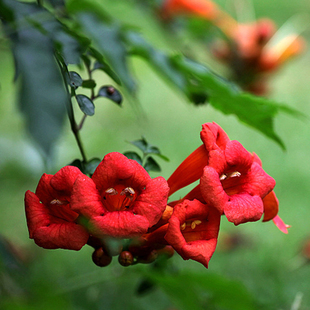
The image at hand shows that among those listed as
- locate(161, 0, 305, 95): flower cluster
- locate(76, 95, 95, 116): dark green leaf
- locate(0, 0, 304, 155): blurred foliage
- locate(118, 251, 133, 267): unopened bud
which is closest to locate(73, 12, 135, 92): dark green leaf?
locate(0, 0, 304, 155): blurred foliage

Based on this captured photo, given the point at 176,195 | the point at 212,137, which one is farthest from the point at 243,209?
the point at 176,195

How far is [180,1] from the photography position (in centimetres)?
262

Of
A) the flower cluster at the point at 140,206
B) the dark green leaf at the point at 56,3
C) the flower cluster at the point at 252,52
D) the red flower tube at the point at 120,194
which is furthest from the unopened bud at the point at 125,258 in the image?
the flower cluster at the point at 252,52

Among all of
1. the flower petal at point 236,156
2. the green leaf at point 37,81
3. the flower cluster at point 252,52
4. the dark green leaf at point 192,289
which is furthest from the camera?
the flower cluster at point 252,52

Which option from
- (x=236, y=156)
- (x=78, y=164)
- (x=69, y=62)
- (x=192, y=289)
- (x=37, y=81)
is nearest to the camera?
(x=37, y=81)

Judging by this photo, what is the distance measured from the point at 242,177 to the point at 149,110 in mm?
3981

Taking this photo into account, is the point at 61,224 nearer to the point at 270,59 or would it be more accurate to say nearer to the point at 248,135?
the point at 270,59

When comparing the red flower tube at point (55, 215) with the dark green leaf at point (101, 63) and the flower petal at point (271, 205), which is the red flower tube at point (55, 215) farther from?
the flower petal at point (271, 205)

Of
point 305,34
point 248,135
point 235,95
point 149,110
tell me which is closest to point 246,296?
point 235,95

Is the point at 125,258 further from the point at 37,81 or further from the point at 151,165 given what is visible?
the point at 37,81

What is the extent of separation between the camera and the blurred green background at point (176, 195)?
1313mm

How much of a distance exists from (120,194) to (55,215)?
5.1 inches

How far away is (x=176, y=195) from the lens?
3158mm

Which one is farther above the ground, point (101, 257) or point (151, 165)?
point (151, 165)
